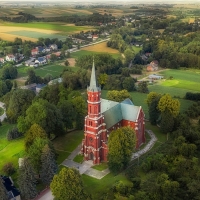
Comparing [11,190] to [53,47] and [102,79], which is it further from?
[53,47]

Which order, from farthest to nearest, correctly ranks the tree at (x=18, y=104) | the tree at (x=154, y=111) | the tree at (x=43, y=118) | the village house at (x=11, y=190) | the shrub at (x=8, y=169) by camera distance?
the tree at (x=18, y=104)
the tree at (x=154, y=111)
the tree at (x=43, y=118)
the shrub at (x=8, y=169)
the village house at (x=11, y=190)

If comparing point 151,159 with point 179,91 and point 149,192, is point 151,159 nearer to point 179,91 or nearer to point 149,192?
point 149,192

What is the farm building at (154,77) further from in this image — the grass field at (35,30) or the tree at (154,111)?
the tree at (154,111)

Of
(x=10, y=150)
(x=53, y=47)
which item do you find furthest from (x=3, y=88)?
(x=53, y=47)

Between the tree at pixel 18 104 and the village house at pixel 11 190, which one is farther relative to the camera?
the tree at pixel 18 104

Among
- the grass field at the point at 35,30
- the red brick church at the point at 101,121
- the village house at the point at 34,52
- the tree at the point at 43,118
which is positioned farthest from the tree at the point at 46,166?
the village house at the point at 34,52

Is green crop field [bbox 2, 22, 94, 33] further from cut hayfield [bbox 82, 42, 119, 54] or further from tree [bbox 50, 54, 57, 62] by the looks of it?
tree [bbox 50, 54, 57, 62]

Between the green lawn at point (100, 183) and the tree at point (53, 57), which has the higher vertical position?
the tree at point (53, 57)
